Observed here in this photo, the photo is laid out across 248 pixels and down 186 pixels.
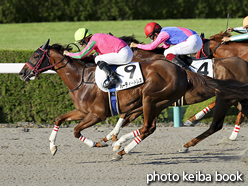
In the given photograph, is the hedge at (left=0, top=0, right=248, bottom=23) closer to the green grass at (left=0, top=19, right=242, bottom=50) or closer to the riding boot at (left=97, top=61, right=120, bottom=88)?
the green grass at (left=0, top=19, right=242, bottom=50)

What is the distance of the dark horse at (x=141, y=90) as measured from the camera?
503 cm

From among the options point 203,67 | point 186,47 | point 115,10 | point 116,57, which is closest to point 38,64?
point 116,57

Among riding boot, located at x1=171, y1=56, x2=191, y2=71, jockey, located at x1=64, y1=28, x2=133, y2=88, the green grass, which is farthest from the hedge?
jockey, located at x1=64, y1=28, x2=133, y2=88

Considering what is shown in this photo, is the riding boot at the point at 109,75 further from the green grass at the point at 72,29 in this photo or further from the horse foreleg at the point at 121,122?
the green grass at the point at 72,29

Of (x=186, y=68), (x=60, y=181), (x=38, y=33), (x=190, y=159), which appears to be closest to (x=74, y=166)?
(x=60, y=181)

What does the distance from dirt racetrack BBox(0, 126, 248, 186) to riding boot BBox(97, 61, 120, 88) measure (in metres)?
0.95

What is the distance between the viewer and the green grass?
511 inches

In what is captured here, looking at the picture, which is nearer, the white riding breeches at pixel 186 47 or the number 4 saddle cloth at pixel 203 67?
the number 4 saddle cloth at pixel 203 67

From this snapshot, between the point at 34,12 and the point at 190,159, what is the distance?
38.7 feet

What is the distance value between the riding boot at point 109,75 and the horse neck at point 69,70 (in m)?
0.32

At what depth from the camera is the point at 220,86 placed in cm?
512

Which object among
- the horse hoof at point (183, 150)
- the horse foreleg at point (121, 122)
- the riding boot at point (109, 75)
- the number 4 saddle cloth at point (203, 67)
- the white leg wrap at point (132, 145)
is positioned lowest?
the horse hoof at point (183, 150)

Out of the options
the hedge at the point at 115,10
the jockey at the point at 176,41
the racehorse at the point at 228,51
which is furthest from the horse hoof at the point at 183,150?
the hedge at the point at 115,10

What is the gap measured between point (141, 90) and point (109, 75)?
0.44m
